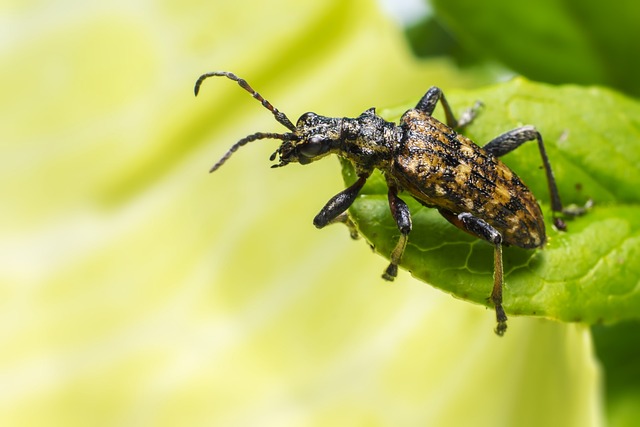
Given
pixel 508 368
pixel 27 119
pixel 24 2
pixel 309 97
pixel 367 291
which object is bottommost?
pixel 508 368

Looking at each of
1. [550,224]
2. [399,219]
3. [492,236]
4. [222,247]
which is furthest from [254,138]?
[222,247]

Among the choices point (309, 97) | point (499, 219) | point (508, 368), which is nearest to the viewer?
point (499, 219)

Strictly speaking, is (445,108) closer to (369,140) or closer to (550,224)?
(369,140)

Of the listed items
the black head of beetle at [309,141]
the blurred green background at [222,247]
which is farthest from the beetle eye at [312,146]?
the blurred green background at [222,247]

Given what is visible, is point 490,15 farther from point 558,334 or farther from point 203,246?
point 203,246

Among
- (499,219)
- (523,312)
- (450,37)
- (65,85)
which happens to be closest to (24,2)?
(65,85)

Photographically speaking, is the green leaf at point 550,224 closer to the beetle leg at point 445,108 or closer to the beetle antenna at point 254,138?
the beetle leg at point 445,108

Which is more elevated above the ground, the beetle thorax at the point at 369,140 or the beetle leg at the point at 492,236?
the beetle thorax at the point at 369,140
